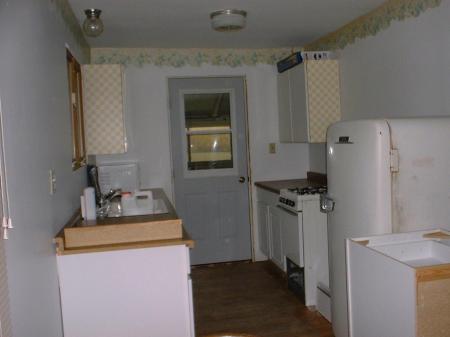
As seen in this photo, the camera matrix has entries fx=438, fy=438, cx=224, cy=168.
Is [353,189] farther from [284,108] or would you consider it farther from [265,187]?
[284,108]

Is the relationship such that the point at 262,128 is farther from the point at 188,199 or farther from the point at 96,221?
the point at 96,221

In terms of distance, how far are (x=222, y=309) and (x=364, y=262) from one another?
1.81m

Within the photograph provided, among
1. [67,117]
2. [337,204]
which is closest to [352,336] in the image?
[337,204]

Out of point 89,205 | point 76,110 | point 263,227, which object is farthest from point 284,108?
point 89,205

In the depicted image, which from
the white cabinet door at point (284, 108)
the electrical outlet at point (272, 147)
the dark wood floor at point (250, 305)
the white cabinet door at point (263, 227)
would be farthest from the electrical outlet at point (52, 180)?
the electrical outlet at point (272, 147)

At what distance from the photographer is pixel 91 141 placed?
11.8 feet

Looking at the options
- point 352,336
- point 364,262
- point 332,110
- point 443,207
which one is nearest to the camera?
point 364,262

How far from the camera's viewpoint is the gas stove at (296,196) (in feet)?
11.3

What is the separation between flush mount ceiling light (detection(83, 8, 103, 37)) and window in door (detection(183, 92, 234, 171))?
1645mm

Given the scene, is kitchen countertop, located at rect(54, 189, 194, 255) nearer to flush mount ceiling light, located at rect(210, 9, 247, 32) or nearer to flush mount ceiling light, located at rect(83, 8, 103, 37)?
flush mount ceiling light, located at rect(83, 8, 103, 37)

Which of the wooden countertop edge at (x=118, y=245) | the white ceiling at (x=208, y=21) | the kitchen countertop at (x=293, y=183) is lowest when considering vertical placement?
the wooden countertop edge at (x=118, y=245)

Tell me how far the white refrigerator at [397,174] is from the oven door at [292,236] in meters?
0.95

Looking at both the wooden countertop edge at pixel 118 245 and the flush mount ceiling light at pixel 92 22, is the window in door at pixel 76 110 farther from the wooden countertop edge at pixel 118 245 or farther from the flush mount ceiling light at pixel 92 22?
the wooden countertop edge at pixel 118 245

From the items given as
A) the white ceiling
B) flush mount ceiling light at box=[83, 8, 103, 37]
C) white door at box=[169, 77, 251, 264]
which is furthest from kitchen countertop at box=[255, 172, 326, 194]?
flush mount ceiling light at box=[83, 8, 103, 37]
